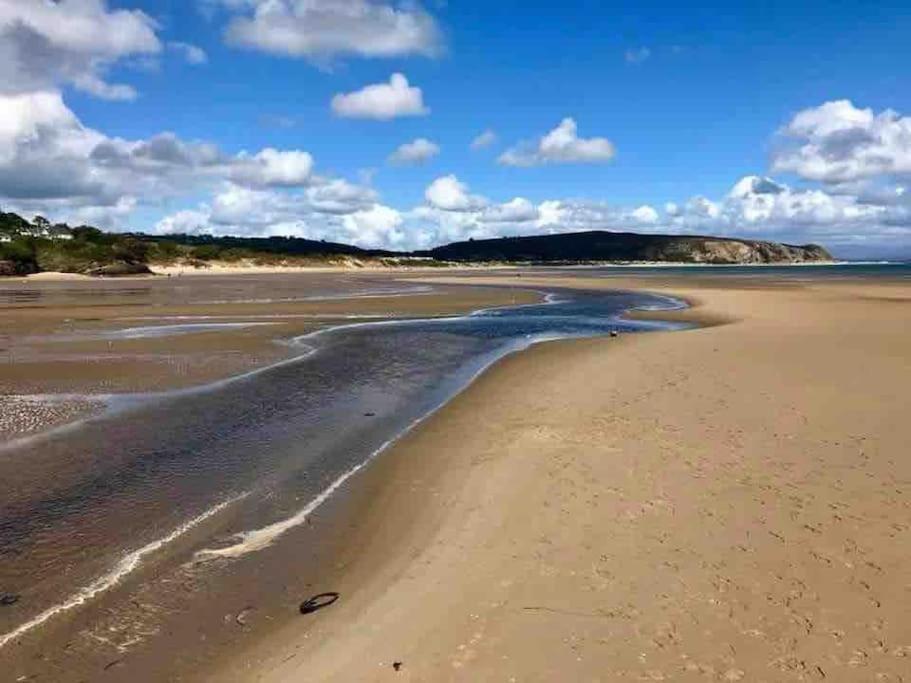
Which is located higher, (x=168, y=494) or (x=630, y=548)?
(x=630, y=548)

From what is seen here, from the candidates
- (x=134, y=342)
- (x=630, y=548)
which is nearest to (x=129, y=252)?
(x=134, y=342)

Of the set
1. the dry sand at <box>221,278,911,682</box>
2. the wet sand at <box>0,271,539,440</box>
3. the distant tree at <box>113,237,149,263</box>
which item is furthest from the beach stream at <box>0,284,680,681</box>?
the distant tree at <box>113,237,149,263</box>

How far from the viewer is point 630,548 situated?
24.8ft

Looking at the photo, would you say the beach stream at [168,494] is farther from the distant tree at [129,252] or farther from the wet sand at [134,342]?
the distant tree at [129,252]

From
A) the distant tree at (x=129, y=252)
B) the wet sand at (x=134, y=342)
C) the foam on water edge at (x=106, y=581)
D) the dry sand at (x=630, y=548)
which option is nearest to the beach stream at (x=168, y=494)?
the foam on water edge at (x=106, y=581)

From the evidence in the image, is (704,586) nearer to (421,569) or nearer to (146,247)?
(421,569)

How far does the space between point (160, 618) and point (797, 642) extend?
5.61 m

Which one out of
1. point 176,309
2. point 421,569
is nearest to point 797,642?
point 421,569

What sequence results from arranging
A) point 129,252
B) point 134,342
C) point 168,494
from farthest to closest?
point 129,252, point 134,342, point 168,494

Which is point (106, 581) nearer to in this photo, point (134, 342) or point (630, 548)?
point (630, 548)

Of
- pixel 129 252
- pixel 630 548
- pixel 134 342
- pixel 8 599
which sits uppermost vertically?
pixel 129 252

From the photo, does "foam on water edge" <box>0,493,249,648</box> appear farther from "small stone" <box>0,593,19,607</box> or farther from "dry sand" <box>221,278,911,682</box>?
"dry sand" <box>221,278,911,682</box>

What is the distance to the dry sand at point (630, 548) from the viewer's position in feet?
18.3

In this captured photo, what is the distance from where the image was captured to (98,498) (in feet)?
31.8
